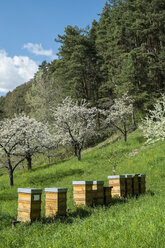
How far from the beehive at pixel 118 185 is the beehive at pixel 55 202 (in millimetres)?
3365

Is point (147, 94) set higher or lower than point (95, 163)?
higher

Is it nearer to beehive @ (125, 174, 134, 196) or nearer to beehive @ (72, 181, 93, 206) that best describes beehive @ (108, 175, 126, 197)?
beehive @ (125, 174, 134, 196)

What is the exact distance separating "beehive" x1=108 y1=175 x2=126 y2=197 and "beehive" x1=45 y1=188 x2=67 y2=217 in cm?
337

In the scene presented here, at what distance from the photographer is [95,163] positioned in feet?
89.1

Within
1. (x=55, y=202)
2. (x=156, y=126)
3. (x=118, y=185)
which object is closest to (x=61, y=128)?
(x=156, y=126)

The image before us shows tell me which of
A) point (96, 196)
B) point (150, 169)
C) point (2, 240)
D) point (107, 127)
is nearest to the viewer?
point (2, 240)

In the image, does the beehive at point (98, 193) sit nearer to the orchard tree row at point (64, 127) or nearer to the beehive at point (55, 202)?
the beehive at point (55, 202)

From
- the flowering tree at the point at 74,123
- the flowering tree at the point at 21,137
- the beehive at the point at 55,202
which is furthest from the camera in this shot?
the flowering tree at the point at 74,123

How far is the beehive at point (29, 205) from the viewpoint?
25.5ft

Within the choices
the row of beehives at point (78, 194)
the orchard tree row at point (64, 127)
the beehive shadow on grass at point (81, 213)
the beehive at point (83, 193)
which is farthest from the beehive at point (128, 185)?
the orchard tree row at point (64, 127)

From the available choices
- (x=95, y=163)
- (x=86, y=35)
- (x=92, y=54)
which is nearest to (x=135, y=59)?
(x=92, y=54)

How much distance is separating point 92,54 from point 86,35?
16.4 feet

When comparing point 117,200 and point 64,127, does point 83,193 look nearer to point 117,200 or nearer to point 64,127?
point 117,200

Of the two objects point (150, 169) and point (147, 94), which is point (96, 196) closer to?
point (150, 169)
